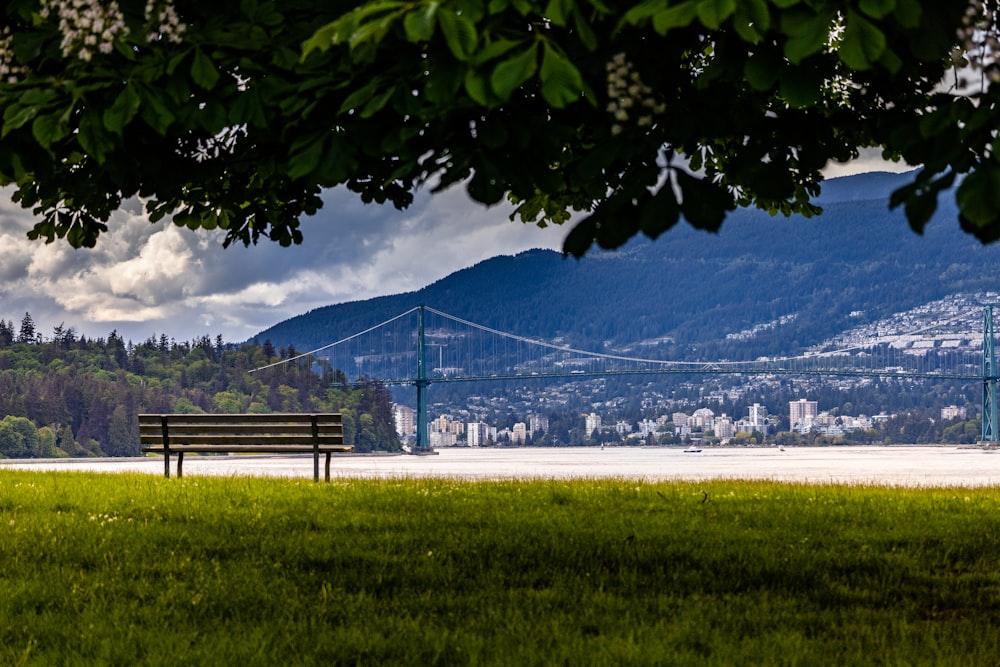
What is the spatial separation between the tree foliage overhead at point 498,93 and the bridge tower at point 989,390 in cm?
8442

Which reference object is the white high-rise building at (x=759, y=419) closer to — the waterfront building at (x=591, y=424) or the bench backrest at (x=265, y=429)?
the waterfront building at (x=591, y=424)

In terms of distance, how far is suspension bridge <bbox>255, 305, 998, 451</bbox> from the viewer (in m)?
77.1

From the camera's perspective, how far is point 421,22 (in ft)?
10.1

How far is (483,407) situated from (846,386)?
56.7 meters

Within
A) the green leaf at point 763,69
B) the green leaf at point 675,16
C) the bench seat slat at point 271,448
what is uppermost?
the green leaf at point 763,69

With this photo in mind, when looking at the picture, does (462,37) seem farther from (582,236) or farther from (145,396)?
(145,396)

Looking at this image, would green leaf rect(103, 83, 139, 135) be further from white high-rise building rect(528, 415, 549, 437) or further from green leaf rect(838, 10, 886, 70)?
white high-rise building rect(528, 415, 549, 437)

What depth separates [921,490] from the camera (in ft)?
49.5

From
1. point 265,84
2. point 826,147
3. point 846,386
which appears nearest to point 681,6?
point 265,84

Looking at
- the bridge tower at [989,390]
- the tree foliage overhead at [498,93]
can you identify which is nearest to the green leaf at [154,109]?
the tree foliage overhead at [498,93]

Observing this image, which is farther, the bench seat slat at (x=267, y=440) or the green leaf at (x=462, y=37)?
the bench seat slat at (x=267, y=440)

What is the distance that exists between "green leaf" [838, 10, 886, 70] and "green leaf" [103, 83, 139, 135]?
114 inches

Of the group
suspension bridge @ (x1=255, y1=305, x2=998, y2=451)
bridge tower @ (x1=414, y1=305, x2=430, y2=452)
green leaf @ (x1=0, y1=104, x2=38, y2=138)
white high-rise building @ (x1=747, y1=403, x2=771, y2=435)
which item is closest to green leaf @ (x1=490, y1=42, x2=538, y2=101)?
green leaf @ (x1=0, y1=104, x2=38, y2=138)

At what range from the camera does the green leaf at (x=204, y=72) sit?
15.8ft
